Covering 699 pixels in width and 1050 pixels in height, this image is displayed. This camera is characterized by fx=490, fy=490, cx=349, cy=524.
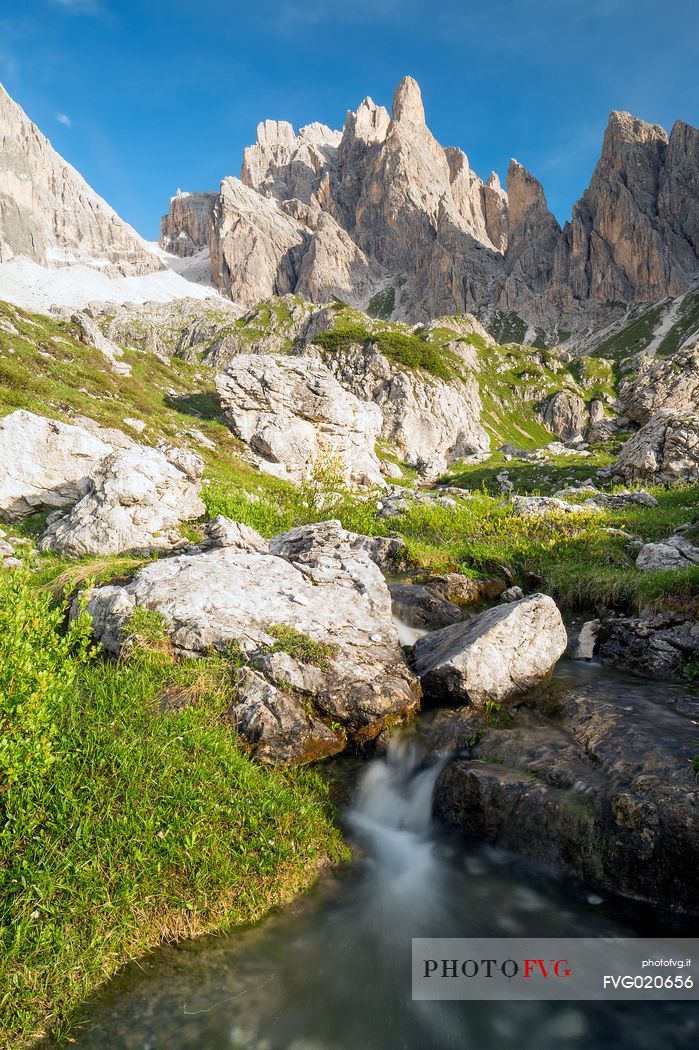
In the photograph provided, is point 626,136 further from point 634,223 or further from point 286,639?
point 286,639

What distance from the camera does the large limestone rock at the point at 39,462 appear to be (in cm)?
1965

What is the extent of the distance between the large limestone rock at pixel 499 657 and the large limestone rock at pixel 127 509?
11.5 meters

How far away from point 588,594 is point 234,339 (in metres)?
144

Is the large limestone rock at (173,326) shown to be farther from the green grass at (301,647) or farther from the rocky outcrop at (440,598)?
the green grass at (301,647)

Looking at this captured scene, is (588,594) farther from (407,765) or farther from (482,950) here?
(482,950)

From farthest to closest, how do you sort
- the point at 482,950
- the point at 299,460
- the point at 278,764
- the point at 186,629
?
the point at 299,460
the point at 186,629
the point at 278,764
the point at 482,950

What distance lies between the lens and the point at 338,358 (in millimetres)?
69625

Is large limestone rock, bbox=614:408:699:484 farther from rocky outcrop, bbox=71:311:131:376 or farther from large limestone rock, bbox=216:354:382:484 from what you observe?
rocky outcrop, bbox=71:311:131:376

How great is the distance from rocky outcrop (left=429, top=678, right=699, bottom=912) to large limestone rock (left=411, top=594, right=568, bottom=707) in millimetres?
590

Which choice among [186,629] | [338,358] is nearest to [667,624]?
[186,629]

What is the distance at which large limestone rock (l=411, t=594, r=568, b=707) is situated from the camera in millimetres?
9820

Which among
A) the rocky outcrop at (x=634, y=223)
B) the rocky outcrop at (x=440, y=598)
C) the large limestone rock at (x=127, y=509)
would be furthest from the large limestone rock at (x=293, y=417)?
the rocky outcrop at (x=634, y=223)

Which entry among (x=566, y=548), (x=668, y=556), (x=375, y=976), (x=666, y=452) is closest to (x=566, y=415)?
(x=666, y=452)

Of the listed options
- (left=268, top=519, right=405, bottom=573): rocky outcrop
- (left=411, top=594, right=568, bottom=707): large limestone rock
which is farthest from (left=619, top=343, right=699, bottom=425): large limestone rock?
(left=411, top=594, right=568, bottom=707): large limestone rock
